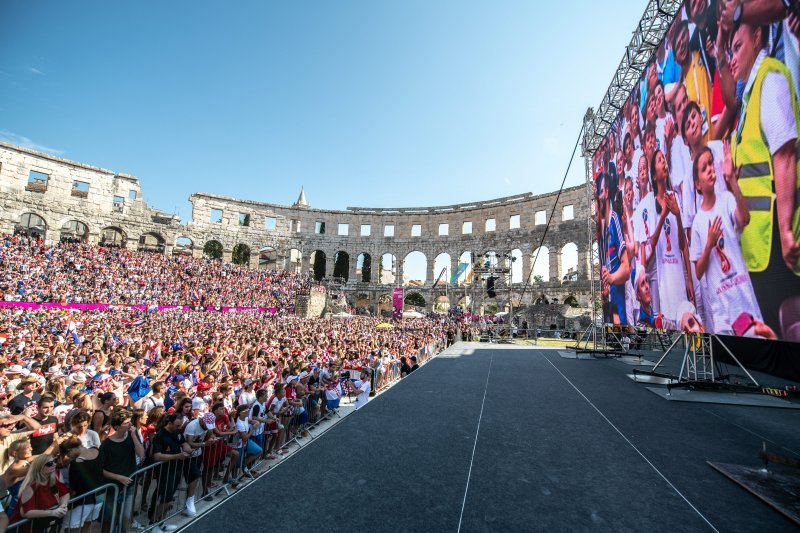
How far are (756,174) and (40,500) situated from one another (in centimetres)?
1075

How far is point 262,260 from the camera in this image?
5472 cm

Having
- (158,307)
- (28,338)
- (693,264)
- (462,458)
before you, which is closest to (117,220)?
(158,307)

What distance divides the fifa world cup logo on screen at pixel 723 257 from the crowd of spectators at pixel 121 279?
3114 centimetres

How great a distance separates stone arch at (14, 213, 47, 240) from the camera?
32.2m

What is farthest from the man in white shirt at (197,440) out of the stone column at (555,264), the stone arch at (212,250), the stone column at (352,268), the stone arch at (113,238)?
the stone arch at (212,250)

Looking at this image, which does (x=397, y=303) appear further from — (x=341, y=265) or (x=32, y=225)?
(x=32, y=225)

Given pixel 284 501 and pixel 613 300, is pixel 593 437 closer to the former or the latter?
pixel 284 501

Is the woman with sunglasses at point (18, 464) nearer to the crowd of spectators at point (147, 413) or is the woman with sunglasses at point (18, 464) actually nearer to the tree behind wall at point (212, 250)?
the crowd of spectators at point (147, 413)

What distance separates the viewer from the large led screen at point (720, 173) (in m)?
5.80

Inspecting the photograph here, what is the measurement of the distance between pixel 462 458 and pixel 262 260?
53770 millimetres

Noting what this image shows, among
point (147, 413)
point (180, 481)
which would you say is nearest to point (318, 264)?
point (147, 413)

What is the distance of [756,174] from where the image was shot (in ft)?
20.6

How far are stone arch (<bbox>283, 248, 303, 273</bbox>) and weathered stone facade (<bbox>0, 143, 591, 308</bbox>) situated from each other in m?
0.14

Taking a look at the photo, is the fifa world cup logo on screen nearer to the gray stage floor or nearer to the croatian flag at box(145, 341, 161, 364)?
the gray stage floor
